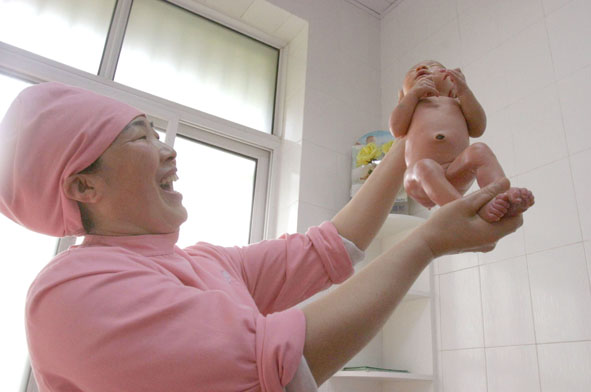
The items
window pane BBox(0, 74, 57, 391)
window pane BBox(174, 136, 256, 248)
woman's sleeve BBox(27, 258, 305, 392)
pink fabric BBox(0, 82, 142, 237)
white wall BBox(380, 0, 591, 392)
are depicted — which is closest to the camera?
woman's sleeve BBox(27, 258, 305, 392)

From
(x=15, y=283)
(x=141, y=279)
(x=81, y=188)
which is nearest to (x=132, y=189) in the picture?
(x=81, y=188)

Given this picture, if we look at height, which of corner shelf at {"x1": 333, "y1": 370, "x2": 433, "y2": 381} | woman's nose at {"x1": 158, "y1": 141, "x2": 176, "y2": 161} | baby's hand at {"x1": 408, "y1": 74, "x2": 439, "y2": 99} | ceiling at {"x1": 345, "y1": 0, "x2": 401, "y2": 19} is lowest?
corner shelf at {"x1": 333, "y1": 370, "x2": 433, "y2": 381}

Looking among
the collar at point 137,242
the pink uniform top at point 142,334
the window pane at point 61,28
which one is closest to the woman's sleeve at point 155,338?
the pink uniform top at point 142,334

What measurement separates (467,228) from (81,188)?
0.51 m

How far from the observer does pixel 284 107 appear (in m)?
2.34

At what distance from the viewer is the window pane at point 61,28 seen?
1795 mm

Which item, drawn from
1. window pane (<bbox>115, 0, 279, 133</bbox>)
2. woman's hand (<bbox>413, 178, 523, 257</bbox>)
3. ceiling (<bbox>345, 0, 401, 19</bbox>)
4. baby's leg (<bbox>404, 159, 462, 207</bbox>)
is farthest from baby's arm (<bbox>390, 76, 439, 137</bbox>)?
ceiling (<bbox>345, 0, 401, 19</bbox>)

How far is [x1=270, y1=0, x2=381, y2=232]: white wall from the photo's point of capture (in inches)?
80.9

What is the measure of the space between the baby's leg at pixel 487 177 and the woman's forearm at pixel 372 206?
15 cm

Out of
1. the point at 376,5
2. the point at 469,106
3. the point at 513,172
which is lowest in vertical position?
the point at 469,106

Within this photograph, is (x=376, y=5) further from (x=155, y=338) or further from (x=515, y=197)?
(x=155, y=338)

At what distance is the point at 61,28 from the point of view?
6.24 feet

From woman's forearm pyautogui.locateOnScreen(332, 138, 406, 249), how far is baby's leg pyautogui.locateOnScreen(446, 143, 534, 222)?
151mm

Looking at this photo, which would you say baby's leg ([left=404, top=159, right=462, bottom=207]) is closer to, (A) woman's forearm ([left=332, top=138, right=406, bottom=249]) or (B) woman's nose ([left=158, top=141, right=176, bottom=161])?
(A) woman's forearm ([left=332, top=138, right=406, bottom=249])
